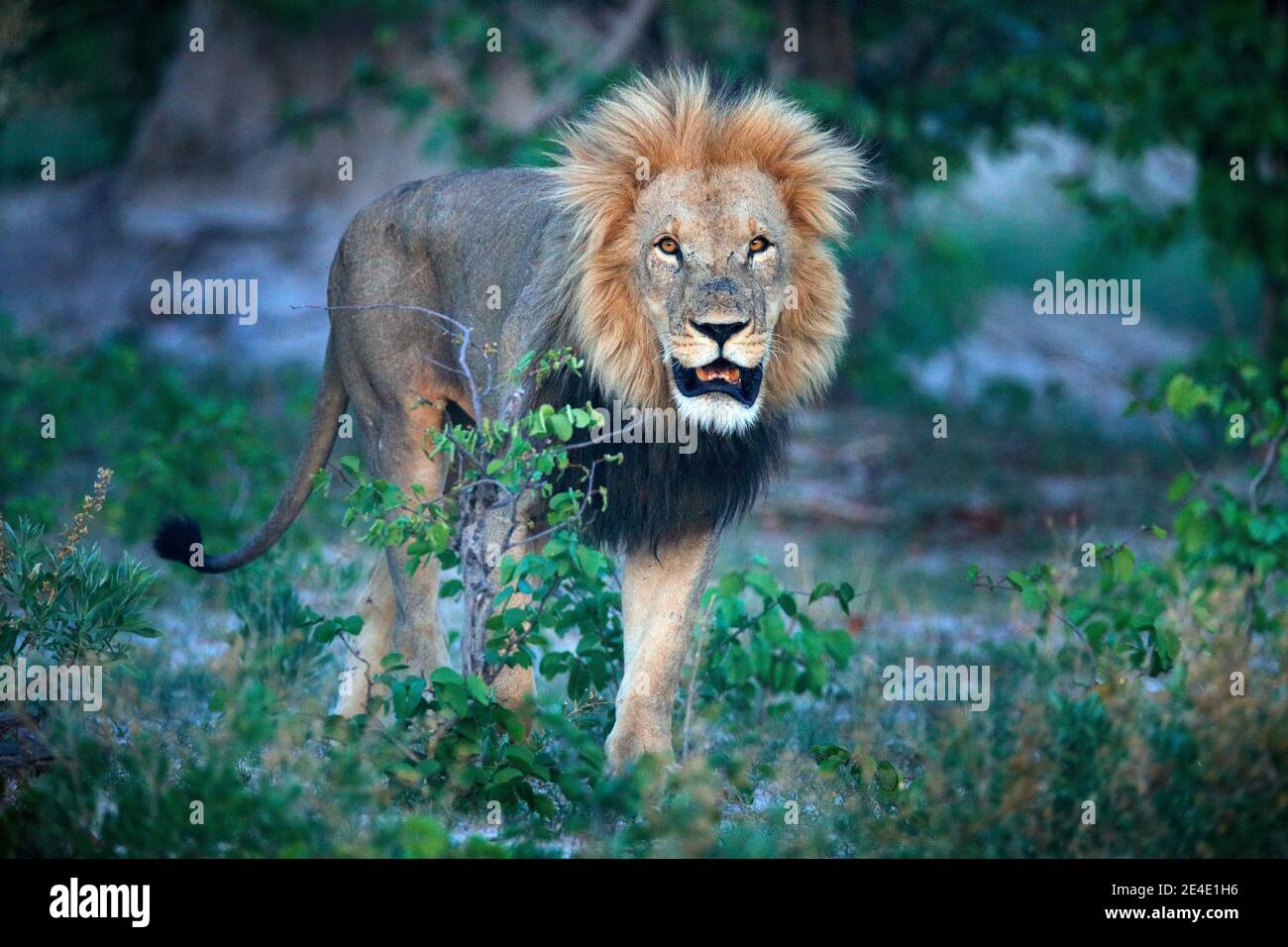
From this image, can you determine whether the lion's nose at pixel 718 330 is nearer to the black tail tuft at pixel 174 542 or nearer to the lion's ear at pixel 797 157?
the lion's ear at pixel 797 157

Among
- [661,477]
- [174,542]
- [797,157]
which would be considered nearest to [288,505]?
[174,542]

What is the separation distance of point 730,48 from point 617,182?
8.09 meters

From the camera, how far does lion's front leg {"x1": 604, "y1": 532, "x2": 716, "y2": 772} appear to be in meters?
4.50

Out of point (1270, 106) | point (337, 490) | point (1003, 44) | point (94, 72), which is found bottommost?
point (337, 490)

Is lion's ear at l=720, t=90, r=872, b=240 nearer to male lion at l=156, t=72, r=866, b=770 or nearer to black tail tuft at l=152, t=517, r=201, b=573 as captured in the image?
male lion at l=156, t=72, r=866, b=770

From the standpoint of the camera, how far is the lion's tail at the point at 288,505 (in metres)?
4.94

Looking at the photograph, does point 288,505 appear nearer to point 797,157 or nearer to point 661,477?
point 661,477

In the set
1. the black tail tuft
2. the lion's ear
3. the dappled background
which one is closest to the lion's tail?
the black tail tuft

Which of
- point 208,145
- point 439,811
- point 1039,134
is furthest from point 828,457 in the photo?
point 1039,134

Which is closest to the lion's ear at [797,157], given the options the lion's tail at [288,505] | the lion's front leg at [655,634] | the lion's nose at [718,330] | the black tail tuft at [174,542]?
the lion's nose at [718,330]

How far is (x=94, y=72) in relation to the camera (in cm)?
1534

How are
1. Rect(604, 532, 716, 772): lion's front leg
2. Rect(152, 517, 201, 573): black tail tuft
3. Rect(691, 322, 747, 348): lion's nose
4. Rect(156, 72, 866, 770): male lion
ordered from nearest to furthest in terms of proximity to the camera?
Rect(691, 322, 747, 348): lion's nose < Rect(156, 72, 866, 770): male lion < Rect(604, 532, 716, 772): lion's front leg < Rect(152, 517, 201, 573): black tail tuft

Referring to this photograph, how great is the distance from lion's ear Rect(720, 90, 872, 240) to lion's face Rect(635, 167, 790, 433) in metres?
0.06
